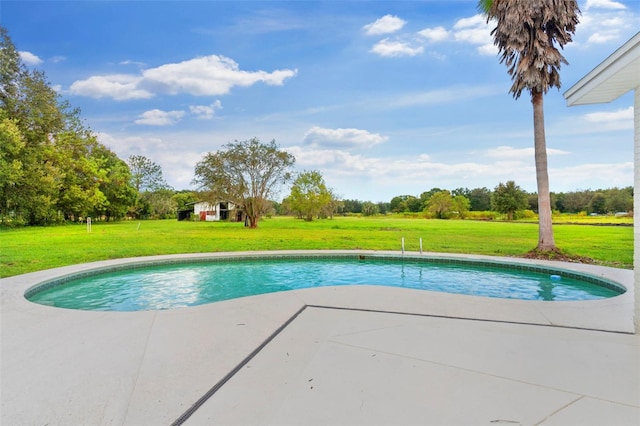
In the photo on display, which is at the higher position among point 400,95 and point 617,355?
point 400,95

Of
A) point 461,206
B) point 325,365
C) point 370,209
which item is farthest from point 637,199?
point 370,209

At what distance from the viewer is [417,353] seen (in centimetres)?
298

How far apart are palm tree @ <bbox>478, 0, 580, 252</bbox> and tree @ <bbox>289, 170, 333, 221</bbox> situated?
2904cm

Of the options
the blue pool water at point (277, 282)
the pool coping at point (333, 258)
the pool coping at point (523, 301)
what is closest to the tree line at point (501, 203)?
the pool coping at point (333, 258)

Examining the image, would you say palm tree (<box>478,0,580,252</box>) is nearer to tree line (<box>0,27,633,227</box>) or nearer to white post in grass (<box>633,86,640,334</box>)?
white post in grass (<box>633,86,640,334</box>)

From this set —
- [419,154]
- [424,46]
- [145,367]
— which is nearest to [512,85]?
[424,46]

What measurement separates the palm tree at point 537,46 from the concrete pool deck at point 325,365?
247 inches

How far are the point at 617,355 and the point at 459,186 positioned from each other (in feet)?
192

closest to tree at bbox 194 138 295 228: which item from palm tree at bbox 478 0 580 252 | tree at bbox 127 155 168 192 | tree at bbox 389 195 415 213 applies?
palm tree at bbox 478 0 580 252

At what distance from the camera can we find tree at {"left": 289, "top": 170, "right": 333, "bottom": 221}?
38.4 metres

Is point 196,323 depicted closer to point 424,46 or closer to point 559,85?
point 559,85

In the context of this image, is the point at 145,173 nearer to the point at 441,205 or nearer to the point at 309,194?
the point at 309,194

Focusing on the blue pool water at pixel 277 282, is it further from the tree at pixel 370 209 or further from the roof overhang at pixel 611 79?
the tree at pixel 370 209

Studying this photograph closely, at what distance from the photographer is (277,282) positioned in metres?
7.64
